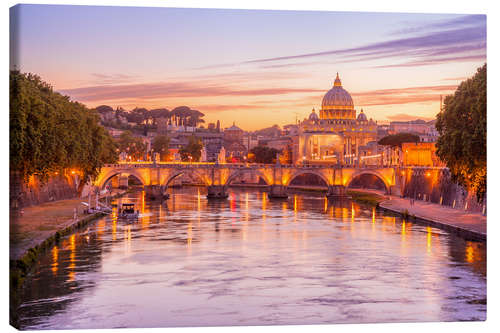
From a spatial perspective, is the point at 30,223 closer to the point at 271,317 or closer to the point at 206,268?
the point at 206,268

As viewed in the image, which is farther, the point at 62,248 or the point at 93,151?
the point at 93,151

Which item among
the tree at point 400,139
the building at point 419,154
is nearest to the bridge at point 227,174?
the building at point 419,154

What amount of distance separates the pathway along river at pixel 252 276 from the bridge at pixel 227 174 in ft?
90.1

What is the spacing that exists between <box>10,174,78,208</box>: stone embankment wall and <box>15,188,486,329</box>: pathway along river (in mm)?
4155

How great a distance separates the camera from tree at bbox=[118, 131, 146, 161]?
9482 centimetres

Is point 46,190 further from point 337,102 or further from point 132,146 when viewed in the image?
point 337,102

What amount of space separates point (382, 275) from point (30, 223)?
53.5ft

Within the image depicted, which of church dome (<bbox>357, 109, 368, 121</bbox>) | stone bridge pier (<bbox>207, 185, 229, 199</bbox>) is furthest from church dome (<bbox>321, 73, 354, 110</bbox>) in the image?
stone bridge pier (<bbox>207, 185, 229, 199</bbox>)

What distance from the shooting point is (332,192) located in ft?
246

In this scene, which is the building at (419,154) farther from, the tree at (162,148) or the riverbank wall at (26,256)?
the tree at (162,148)

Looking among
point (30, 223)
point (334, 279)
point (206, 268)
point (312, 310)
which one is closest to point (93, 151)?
point (30, 223)

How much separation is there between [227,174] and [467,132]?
46.0m

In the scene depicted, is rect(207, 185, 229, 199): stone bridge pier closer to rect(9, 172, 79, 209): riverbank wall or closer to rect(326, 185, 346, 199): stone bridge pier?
rect(326, 185, 346, 199): stone bridge pier

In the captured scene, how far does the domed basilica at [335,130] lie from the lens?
126250 millimetres
